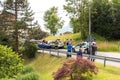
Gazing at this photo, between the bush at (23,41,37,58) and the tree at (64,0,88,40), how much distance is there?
1611 cm

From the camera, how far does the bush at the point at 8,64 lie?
30.2 meters

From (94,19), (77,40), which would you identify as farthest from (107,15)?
(77,40)

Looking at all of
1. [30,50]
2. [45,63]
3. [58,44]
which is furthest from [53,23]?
[45,63]

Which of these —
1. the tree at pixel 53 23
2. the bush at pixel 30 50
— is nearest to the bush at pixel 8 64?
the bush at pixel 30 50

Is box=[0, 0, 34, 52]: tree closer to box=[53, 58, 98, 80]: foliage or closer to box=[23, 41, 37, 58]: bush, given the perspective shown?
box=[23, 41, 37, 58]: bush

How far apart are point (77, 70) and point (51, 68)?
12.1m

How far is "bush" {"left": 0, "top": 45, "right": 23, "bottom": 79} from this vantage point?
99.2 feet

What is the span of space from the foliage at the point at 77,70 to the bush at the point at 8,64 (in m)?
7.05

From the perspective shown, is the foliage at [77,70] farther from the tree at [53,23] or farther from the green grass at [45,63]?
the tree at [53,23]

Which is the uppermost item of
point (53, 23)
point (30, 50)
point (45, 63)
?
point (53, 23)

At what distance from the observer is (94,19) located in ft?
208

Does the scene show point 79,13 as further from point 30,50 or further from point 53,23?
point 53,23

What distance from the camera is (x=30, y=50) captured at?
47344 mm

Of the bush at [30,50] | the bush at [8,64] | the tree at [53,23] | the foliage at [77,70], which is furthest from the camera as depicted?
the tree at [53,23]
